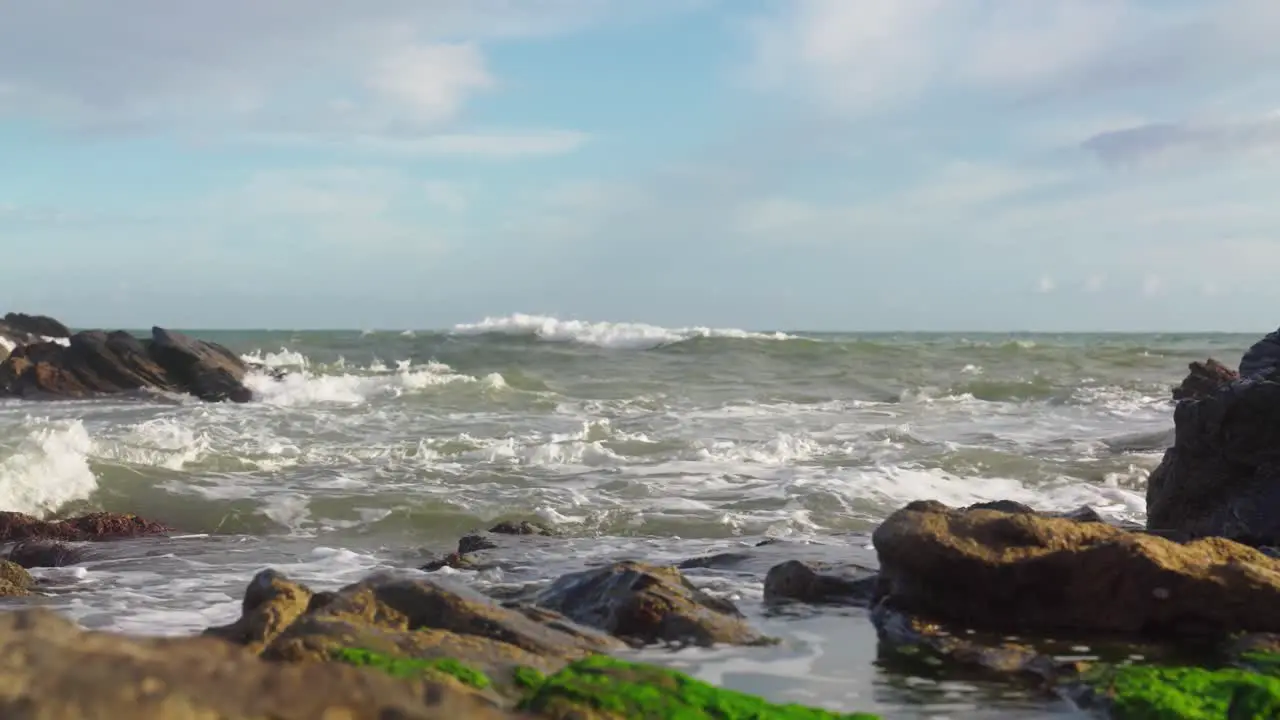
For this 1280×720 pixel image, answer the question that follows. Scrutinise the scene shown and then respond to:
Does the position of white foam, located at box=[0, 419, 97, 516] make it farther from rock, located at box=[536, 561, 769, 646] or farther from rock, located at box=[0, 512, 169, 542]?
rock, located at box=[536, 561, 769, 646]

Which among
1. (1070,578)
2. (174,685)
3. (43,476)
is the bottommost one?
(43,476)

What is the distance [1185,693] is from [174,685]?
4.14 m

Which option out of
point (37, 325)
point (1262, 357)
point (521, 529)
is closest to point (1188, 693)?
point (521, 529)

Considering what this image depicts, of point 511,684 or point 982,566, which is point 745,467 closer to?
point 982,566

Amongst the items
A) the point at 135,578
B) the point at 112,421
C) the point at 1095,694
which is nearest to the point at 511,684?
the point at 1095,694

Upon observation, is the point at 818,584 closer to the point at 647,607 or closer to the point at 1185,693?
the point at 647,607

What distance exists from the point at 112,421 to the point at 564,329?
30.6 meters

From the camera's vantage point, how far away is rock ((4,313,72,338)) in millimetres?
35188

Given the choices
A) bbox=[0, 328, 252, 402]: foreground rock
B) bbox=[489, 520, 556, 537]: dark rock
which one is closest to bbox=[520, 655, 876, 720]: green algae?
bbox=[489, 520, 556, 537]: dark rock

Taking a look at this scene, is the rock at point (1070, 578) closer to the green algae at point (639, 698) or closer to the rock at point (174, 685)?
the green algae at point (639, 698)

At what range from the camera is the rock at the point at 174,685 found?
1628 mm

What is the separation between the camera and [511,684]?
4000mm

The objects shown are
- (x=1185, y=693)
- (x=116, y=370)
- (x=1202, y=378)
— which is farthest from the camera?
(x=116, y=370)

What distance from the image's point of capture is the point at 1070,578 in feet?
19.8
